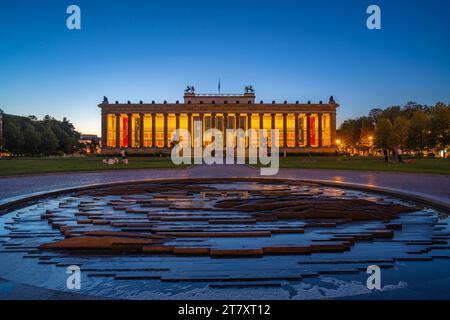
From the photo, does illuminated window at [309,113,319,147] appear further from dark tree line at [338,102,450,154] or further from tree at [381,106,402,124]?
tree at [381,106,402,124]

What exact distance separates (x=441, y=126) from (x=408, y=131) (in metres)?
12.1

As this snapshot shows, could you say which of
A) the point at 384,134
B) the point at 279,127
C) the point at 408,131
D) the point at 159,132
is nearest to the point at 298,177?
the point at 408,131

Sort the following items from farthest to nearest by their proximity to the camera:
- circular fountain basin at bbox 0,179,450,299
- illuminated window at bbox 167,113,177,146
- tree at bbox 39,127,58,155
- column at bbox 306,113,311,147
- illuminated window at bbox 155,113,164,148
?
illuminated window at bbox 155,113,164,148, illuminated window at bbox 167,113,177,146, column at bbox 306,113,311,147, tree at bbox 39,127,58,155, circular fountain basin at bbox 0,179,450,299

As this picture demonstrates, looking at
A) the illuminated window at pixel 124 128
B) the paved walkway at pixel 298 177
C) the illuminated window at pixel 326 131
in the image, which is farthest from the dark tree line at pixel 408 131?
the illuminated window at pixel 124 128

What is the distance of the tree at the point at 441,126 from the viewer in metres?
67.8

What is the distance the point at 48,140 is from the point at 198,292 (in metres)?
102

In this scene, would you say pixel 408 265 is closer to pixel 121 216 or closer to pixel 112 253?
pixel 112 253

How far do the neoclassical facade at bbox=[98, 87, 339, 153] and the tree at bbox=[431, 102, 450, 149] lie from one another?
122 ft

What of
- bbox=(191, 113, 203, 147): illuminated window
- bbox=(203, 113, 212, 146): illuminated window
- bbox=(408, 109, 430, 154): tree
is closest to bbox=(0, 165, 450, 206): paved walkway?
bbox=(408, 109, 430, 154): tree

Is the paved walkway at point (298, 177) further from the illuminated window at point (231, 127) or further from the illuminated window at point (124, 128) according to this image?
the illuminated window at point (124, 128)

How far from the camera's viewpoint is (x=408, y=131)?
265 ft

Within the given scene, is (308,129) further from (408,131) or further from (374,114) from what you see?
(374,114)

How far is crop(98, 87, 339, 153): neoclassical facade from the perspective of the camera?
10525 cm

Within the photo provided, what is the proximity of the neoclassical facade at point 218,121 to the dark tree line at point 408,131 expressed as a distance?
53.9 ft
